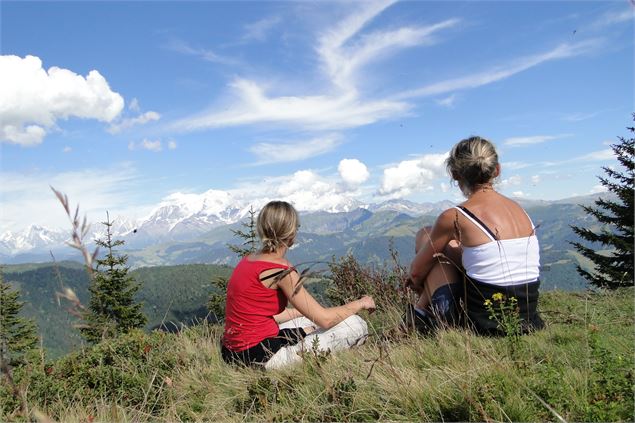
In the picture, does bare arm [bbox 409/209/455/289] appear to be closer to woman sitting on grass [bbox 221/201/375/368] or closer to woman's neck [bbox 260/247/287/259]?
woman sitting on grass [bbox 221/201/375/368]

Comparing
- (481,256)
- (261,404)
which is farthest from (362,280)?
(261,404)

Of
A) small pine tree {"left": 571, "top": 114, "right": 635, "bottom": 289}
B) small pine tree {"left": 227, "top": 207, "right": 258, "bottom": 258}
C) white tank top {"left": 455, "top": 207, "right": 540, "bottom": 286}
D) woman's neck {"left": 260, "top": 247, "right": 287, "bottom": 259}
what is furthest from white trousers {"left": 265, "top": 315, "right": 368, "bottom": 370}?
small pine tree {"left": 571, "top": 114, "right": 635, "bottom": 289}

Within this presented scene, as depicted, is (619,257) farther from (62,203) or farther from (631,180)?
(62,203)

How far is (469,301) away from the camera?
4277mm

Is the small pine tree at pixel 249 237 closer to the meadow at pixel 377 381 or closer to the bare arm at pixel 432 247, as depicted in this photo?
the meadow at pixel 377 381

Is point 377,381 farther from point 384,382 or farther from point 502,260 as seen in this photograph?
point 502,260

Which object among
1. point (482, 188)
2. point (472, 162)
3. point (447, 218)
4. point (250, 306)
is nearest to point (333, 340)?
point (250, 306)

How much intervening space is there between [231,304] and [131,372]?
1393mm

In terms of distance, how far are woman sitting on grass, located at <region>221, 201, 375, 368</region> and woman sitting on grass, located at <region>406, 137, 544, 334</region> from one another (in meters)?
0.84

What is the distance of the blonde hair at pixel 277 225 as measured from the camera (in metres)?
4.36

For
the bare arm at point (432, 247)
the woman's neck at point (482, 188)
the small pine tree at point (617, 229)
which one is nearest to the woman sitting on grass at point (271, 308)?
the bare arm at point (432, 247)

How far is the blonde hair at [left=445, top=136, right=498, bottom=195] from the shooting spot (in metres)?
4.17

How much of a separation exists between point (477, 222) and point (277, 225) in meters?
1.94

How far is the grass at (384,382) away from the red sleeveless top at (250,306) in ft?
1.13
